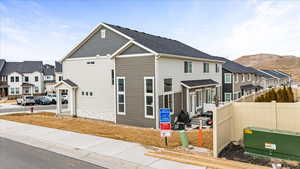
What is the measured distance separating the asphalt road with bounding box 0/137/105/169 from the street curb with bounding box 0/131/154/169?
32cm

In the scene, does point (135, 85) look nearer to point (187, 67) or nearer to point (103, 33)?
point (187, 67)

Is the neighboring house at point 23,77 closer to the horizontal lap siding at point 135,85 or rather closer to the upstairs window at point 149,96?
the horizontal lap siding at point 135,85

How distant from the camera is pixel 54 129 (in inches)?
565

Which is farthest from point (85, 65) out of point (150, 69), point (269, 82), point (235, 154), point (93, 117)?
point (269, 82)

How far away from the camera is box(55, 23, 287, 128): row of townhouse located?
56.9 ft

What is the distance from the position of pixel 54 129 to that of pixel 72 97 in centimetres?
956

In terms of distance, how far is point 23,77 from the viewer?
5500 cm

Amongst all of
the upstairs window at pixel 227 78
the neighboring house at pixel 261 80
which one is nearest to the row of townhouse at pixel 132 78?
the upstairs window at pixel 227 78

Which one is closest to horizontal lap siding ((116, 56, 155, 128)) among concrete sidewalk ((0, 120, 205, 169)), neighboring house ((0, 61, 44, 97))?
concrete sidewalk ((0, 120, 205, 169))

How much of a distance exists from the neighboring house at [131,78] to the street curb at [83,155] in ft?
26.6

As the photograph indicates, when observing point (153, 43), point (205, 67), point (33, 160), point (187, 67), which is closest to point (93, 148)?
Result: point (33, 160)

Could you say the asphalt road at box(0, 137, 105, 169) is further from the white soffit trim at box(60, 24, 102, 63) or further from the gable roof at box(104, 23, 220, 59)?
the white soffit trim at box(60, 24, 102, 63)

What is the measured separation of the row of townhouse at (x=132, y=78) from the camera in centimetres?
1733

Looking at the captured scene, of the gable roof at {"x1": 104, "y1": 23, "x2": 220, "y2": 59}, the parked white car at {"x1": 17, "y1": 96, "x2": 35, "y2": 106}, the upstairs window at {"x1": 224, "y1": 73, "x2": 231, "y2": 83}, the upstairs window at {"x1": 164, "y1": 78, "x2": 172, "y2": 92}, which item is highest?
the gable roof at {"x1": 104, "y1": 23, "x2": 220, "y2": 59}
